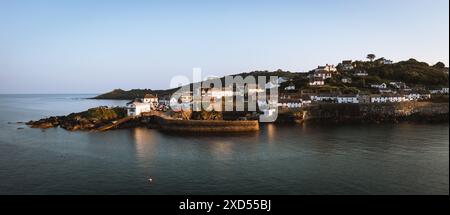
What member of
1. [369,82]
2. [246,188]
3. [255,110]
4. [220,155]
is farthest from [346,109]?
[246,188]

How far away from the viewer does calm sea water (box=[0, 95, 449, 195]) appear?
1125 cm

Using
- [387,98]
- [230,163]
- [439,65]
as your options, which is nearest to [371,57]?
[439,65]

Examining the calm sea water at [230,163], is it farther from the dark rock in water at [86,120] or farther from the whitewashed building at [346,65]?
the whitewashed building at [346,65]

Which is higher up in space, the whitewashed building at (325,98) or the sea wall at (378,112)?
the whitewashed building at (325,98)

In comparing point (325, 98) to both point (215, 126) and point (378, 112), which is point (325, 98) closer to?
point (378, 112)

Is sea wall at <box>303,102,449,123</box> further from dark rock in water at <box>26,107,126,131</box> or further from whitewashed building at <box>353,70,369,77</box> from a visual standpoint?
whitewashed building at <box>353,70,369,77</box>

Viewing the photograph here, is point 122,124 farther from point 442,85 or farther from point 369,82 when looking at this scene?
point 442,85

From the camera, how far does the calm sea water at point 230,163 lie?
11250 millimetres

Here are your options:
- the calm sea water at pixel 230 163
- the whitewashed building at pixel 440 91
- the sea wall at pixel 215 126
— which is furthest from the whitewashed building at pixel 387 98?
the sea wall at pixel 215 126

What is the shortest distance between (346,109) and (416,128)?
302 inches

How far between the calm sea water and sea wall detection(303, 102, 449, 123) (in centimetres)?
724

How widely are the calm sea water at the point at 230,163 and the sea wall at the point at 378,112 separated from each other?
7242mm

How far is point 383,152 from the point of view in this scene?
16.0m

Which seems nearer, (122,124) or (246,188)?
(246,188)
